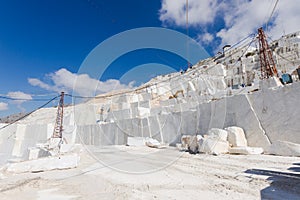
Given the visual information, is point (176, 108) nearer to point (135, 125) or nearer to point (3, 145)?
point (135, 125)

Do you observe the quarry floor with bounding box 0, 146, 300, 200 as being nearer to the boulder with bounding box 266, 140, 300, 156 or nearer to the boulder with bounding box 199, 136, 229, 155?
the boulder with bounding box 266, 140, 300, 156

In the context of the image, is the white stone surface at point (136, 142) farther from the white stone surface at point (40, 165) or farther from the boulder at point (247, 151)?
the white stone surface at point (40, 165)

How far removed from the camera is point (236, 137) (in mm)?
7801

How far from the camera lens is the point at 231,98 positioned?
900cm

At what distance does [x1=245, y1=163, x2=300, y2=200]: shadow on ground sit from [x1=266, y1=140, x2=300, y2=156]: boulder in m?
1.94

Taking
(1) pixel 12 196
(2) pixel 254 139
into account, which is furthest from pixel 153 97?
(1) pixel 12 196

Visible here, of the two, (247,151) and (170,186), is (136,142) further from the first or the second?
(170,186)

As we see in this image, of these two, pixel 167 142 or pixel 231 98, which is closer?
pixel 231 98

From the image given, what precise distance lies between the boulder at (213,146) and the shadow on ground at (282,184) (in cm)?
299

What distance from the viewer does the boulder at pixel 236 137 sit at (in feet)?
25.6

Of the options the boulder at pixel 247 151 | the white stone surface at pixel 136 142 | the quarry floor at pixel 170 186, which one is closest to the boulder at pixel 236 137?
the boulder at pixel 247 151

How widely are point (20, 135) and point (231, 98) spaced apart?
24.5m

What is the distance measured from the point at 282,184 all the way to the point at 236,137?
4.73 metres

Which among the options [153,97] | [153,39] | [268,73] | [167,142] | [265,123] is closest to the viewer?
[265,123]
